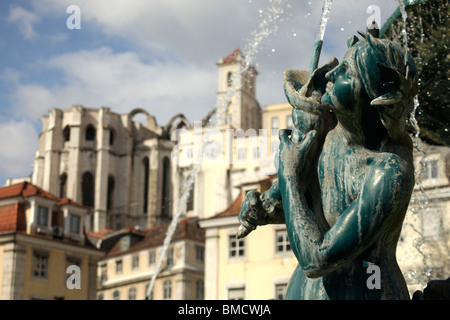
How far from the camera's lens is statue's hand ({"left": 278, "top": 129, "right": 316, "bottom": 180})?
12.3ft

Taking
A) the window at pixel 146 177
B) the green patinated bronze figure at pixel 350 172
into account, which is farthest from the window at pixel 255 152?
the green patinated bronze figure at pixel 350 172

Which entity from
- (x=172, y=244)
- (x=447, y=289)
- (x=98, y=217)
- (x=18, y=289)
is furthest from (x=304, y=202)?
(x=98, y=217)

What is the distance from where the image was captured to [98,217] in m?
99.5

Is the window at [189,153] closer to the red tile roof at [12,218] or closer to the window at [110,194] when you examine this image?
the window at [110,194]

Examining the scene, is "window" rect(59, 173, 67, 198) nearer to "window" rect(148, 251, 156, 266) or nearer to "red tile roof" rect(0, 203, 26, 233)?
"window" rect(148, 251, 156, 266)

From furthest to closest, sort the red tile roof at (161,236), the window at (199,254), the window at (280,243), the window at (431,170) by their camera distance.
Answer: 1. the red tile roof at (161,236)
2. the window at (199,254)
3. the window at (280,243)
4. the window at (431,170)

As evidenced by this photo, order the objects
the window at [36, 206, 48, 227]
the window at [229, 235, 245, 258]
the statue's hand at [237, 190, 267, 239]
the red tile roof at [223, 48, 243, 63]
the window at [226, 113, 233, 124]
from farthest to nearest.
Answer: the red tile roof at [223, 48, 243, 63] → the window at [226, 113, 233, 124] → the window at [36, 206, 48, 227] → the window at [229, 235, 245, 258] → the statue's hand at [237, 190, 267, 239]

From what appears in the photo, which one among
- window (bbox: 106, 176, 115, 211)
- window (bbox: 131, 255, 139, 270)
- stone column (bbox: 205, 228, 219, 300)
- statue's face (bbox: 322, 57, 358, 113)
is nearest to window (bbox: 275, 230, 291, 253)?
stone column (bbox: 205, 228, 219, 300)

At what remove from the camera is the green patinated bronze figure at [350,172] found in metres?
3.38

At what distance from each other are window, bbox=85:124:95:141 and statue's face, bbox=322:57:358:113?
338 ft

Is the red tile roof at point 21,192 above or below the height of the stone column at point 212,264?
above

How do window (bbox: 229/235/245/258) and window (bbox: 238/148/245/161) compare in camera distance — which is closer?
window (bbox: 229/235/245/258)

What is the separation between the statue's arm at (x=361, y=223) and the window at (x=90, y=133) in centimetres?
10309

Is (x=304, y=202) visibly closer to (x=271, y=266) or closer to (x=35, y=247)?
(x=271, y=266)
